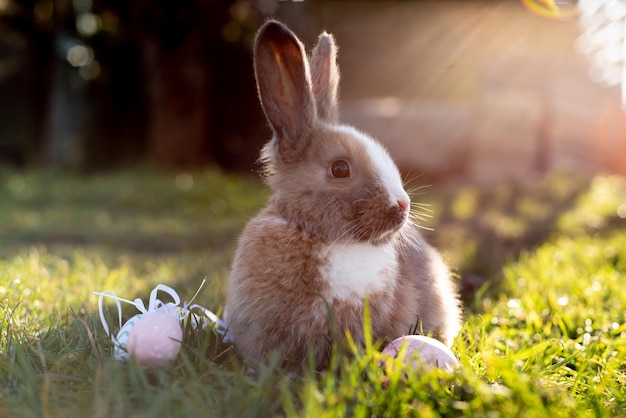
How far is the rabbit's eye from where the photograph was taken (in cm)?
241

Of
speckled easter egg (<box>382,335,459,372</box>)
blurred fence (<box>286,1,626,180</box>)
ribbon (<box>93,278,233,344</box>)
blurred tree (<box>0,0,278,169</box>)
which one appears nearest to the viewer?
speckled easter egg (<box>382,335,459,372</box>)

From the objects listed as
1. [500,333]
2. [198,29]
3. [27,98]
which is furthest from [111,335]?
[27,98]

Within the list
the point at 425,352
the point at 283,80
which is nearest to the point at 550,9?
the point at 283,80

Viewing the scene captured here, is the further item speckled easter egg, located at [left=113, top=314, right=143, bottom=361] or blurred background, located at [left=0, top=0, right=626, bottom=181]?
blurred background, located at [left=0, top=0, right=626, bottom=181]

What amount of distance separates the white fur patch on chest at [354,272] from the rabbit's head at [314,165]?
5 cm

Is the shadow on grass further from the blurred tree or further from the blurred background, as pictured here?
the blurred tree

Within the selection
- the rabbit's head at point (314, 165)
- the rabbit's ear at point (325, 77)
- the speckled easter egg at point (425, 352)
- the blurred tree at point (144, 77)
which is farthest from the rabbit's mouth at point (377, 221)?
the blurred tree at point (144, 77)

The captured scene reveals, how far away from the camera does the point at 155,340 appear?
2.27 meters

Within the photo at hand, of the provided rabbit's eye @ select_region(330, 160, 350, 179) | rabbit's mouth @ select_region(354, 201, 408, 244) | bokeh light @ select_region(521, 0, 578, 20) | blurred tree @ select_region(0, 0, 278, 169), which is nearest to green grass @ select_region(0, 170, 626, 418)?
rabbit's mouth @ select_region(354, 201, 408, 244)

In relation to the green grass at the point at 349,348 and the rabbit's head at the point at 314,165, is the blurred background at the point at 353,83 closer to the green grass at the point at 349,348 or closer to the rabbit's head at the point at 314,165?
the green grass at the point at 349,348

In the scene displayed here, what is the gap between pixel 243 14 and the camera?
12.0 metres

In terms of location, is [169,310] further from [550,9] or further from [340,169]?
[550,9]

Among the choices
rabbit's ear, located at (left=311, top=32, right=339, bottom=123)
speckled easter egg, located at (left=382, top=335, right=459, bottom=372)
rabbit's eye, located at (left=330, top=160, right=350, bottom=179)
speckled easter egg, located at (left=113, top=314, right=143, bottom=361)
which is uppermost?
rabbit's ear, located at (left=311, top=32, right=339, bottom=123)

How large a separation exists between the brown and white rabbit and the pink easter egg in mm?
273
